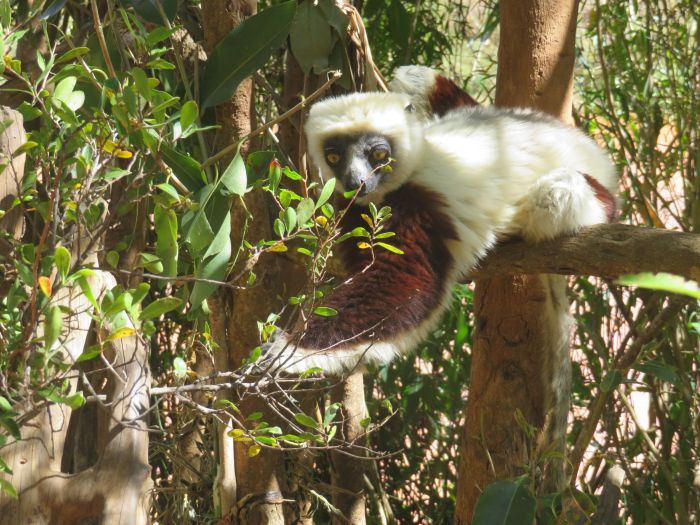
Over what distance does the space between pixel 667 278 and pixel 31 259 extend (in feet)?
3.89

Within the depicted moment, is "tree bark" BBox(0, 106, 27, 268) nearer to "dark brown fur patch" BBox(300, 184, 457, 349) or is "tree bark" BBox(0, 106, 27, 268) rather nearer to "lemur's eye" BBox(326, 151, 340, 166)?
"dark brown fur patch" BBox(300, 184, 457, 349)

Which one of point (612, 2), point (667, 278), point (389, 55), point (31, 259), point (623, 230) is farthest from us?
point (389, 55)

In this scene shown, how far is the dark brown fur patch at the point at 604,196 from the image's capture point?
120 inches

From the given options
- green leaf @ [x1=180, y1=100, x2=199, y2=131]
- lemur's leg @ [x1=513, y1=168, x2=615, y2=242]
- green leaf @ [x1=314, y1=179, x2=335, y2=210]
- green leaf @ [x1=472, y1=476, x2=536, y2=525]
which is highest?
green leaf @ [x1=180, y1=100, x2=199, y2=131]

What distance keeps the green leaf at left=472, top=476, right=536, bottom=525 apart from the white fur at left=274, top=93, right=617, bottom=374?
0.59 metres

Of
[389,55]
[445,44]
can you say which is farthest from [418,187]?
[389,55]

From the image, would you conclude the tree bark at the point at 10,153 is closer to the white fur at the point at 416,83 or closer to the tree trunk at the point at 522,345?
the tree trunk at the point at 522,345

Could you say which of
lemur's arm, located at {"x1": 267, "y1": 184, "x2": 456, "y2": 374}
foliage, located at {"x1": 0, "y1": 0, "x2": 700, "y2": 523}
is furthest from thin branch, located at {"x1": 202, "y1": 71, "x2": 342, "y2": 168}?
lemur's arm, located at {"x1": 267, "y1": 184, "x2": 456, "y2": 374}

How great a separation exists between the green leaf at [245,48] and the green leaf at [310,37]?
1.26 ft

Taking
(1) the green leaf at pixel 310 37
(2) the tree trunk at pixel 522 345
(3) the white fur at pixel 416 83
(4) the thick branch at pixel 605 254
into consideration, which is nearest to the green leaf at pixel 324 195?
(4) the thick branch at pixel 605 254

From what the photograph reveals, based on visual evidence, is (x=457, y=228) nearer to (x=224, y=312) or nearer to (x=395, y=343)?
(x=395, y=343)

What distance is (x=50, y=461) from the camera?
5.38ft

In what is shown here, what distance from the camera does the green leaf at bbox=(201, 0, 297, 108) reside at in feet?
7.74

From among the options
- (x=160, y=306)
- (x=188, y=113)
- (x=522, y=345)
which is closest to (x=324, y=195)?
(x=188, y=113)
